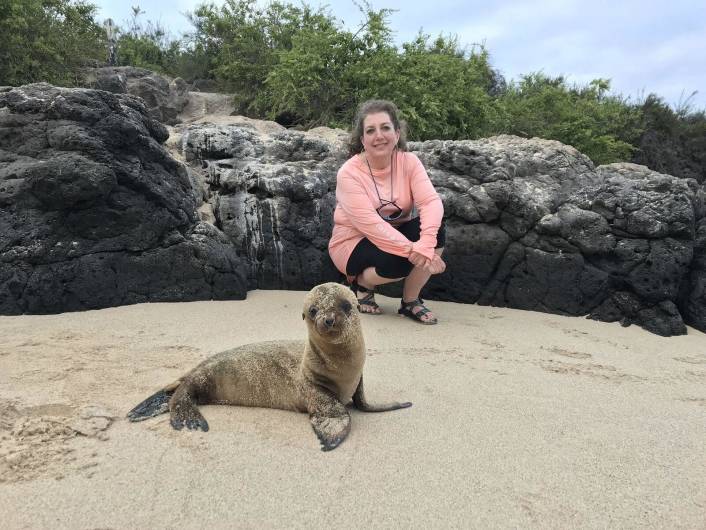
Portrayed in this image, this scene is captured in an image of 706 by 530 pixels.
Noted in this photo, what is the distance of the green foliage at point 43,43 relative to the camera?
9.12m

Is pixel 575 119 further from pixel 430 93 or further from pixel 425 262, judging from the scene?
pixel 425 262

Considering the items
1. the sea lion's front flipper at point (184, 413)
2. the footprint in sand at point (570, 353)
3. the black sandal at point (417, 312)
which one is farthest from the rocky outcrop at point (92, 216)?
the footprint in sand at point (570, 353)

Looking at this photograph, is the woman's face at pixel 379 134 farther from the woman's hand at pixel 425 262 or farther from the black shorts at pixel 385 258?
the woman's hand at pixel 425 262

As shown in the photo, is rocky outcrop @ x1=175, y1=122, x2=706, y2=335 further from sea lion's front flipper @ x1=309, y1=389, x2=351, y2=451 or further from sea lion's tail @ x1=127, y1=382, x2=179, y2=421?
sea lion's front flipper @ x1=309, y1=389, x2=351, y2=451

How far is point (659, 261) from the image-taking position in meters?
5.04

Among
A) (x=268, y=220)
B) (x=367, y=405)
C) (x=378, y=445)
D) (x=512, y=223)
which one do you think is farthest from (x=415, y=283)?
(x=378, y=445)

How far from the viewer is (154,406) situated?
2727mm

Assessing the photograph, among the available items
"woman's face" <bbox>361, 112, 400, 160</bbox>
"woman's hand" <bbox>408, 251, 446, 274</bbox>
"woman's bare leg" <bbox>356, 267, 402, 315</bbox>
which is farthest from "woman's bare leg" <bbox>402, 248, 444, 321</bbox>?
"woman's face" <bbox>361, 112, 400, 160</bbox>

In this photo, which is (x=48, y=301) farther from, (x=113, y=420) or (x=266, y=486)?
(x=266, y=486)

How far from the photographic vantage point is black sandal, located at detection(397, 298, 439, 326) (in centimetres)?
473

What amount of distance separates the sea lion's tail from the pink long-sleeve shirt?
7.05ft

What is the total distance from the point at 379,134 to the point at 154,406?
2789 mm

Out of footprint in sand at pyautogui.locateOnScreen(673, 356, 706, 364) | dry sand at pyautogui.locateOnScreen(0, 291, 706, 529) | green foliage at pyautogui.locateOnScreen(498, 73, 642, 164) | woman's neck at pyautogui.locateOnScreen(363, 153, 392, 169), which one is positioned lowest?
footprint in sand at pyautogui.locateOnScreen(673, 356, 706, 364)

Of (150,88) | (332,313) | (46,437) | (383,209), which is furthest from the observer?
(150,88)
